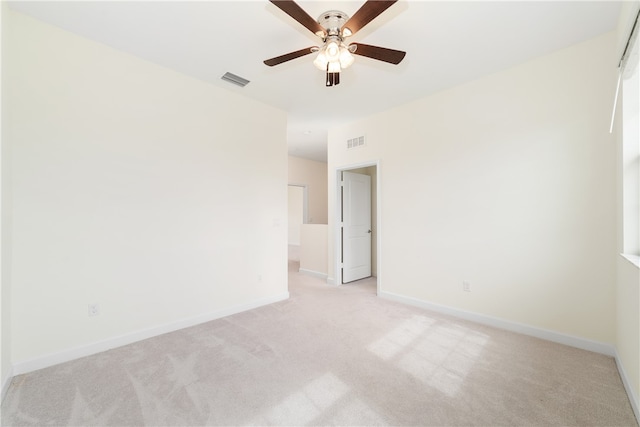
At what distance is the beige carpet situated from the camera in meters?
1.64

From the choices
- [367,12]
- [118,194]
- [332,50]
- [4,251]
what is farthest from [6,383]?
[367,12]

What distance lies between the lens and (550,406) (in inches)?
67.5

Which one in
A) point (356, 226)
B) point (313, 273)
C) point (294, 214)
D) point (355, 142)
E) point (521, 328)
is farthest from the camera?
point (294, 214)

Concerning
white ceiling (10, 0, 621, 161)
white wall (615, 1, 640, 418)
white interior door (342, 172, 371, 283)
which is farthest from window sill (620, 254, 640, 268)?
white interior door (342, 172, 371, 283)

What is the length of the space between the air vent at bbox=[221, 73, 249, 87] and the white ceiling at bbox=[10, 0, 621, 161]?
0.07 meters

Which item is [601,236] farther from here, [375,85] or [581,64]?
[375,85]

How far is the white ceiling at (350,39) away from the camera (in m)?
2.00

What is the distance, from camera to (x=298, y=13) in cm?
159

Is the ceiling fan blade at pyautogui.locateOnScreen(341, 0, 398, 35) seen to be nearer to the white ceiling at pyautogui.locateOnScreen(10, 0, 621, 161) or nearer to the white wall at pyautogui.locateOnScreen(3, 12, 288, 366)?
the white ceiling at pyautogui.locateOnScreen(10, 0, 621, 161)

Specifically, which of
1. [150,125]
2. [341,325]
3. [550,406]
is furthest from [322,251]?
[550,406]

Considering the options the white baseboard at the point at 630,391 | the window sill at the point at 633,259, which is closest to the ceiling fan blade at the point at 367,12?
the window sill at the point at 633,259

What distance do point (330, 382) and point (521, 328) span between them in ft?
7.06

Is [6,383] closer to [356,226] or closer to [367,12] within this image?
[367,12]

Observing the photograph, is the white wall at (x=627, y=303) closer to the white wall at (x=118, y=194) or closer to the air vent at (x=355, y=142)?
the air vent at (x=355, y=142)
